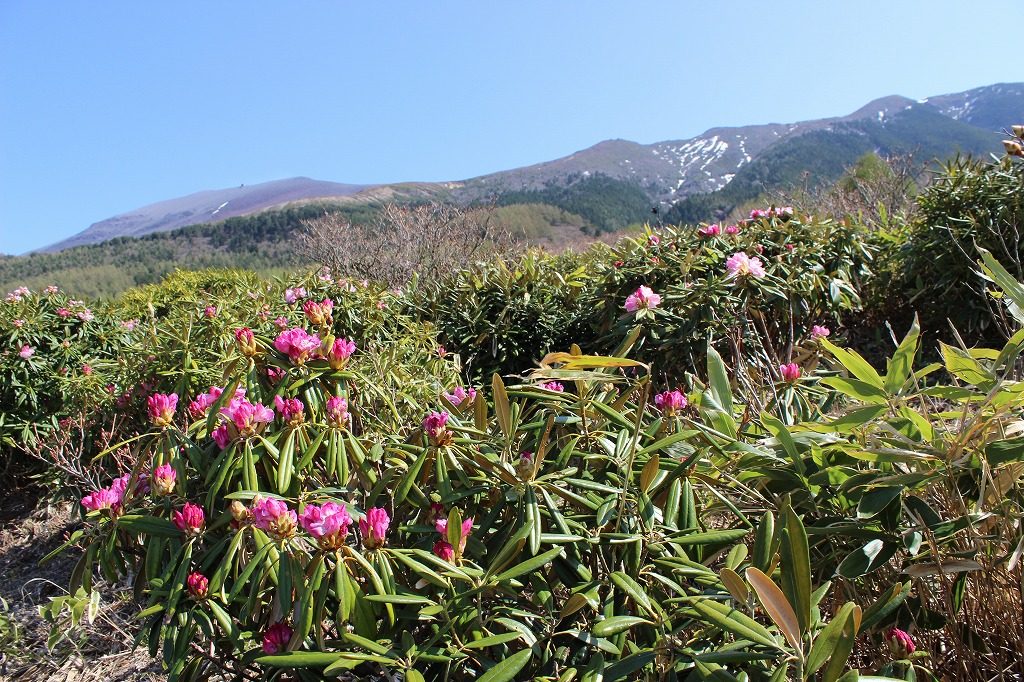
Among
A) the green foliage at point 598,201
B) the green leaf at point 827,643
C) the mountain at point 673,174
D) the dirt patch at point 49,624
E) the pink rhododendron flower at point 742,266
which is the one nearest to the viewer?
the green leaf at point 827,643

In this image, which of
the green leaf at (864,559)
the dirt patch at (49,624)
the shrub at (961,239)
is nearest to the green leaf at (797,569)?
the green leaf at (864,559)

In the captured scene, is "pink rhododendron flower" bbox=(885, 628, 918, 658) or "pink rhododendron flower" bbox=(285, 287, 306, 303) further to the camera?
"pink rhododendron flower" bbox=(285, 287, 306, 303)

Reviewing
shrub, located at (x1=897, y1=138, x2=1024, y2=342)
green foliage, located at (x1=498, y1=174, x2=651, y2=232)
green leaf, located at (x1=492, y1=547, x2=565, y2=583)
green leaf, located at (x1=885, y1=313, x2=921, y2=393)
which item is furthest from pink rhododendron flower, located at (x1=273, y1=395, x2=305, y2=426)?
green foliage, located at (x1=498, y1=174, x2=651, y2=232)

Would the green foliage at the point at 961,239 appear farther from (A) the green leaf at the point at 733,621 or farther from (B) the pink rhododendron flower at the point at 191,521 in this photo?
(B) the pink rhododendron flower at the point at 191,521

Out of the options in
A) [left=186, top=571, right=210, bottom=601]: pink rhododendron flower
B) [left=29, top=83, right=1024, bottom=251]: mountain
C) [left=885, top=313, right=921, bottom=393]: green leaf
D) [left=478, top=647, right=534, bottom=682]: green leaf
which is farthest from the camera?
[left=29, top=83, right=1024, bottom=251]: mountain

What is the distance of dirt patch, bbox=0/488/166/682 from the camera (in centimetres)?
238

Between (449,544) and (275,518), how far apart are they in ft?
1.08

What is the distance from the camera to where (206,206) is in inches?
5472

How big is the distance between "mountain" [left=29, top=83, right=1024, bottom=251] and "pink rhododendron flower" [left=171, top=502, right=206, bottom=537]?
145 ft

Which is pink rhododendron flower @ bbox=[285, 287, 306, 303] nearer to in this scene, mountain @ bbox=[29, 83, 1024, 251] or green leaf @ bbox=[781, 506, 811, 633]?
green leaf @ bbox=[781, 506, 811, 633]

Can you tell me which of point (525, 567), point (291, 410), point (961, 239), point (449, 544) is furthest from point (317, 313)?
point (961, 239)

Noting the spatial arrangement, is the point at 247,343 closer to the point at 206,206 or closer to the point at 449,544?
the point at 449,544

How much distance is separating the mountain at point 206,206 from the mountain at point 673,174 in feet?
1.45

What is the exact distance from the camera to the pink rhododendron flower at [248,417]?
4.55ft
